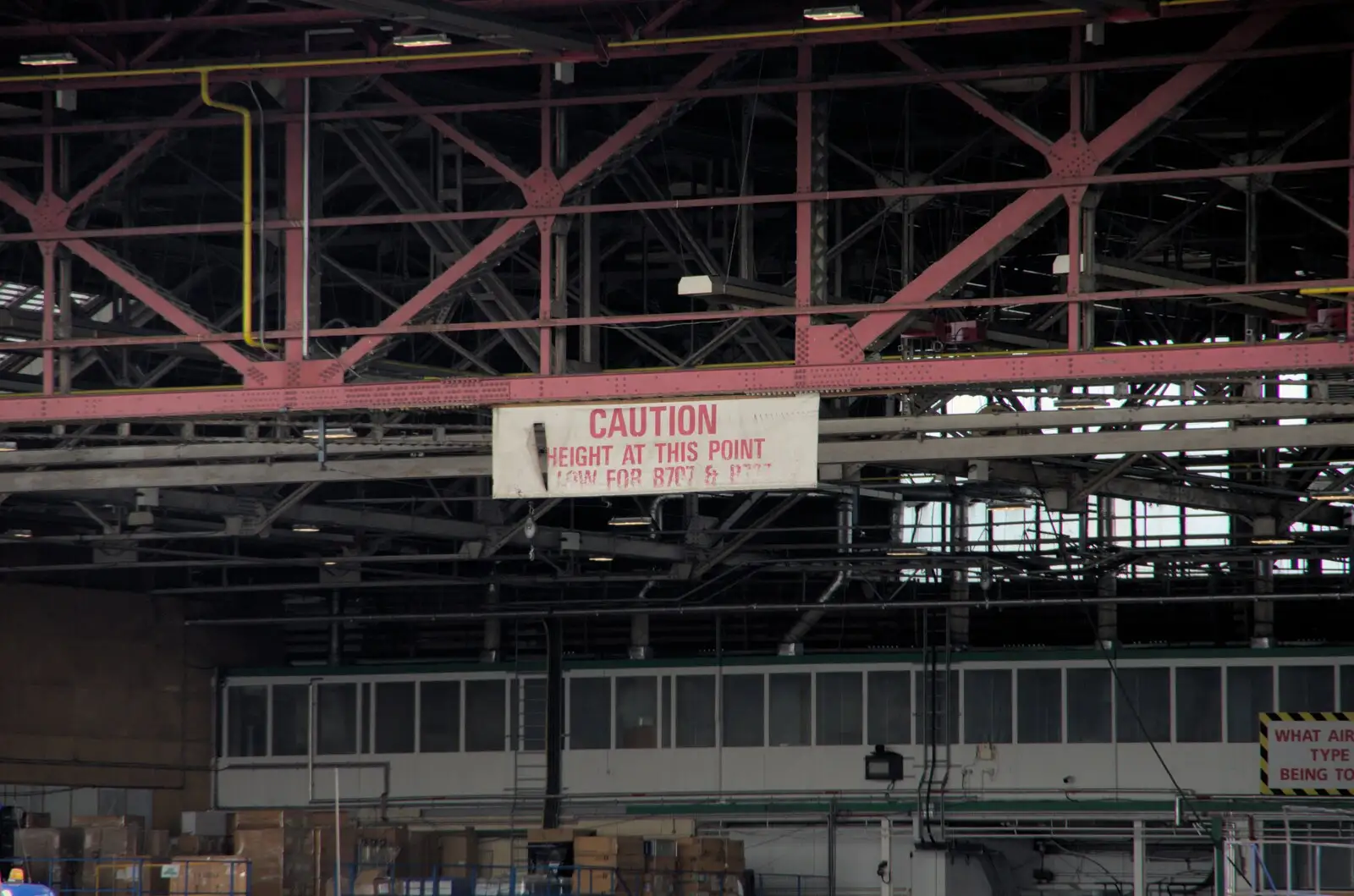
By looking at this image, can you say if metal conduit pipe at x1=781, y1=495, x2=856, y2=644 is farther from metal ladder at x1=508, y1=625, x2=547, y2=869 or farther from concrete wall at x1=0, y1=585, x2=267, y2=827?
concrete wall at x1=0, y1=585, x2=267, y2=827

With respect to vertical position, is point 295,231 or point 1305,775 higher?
point 295,231

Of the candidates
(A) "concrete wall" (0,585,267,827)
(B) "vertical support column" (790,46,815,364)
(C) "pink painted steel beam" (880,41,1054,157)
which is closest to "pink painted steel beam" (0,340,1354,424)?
(B) "vertical support column" (790,46,815,364)

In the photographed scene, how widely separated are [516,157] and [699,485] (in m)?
9.19

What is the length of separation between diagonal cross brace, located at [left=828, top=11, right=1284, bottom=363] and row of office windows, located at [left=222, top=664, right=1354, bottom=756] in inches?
950

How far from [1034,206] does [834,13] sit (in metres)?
3.06

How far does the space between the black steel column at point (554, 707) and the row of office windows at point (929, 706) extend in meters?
0.35

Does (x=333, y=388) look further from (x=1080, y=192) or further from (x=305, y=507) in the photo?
(x=305, y=507)

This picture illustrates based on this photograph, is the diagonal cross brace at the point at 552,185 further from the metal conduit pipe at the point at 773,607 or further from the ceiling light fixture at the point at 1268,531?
the metal conduit pipe at the point at 773,607

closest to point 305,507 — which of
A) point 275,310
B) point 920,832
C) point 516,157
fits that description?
point 275,310

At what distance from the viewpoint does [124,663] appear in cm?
4831

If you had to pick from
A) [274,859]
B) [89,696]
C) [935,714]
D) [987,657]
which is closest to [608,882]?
[274,859]

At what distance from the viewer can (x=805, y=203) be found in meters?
24.0

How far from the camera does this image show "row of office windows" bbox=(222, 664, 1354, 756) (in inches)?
1786

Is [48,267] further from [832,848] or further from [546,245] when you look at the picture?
[832,848]
